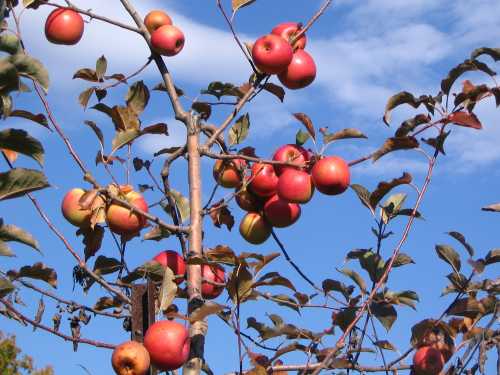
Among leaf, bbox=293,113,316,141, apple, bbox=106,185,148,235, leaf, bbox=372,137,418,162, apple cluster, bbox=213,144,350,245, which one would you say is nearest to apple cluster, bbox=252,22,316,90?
leaf, bbox=293,113,316,141

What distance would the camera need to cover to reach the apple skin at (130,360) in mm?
1785

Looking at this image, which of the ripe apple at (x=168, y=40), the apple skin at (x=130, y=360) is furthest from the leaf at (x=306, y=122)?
the apple skin at (x=130, y=360)

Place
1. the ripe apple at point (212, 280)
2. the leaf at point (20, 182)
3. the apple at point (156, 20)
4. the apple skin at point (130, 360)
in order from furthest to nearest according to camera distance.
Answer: the apple at point (156, 20) → the ripe apple at point (212, 280) → the apple skin at point (130, 360) → the leaf at point (20, 182)

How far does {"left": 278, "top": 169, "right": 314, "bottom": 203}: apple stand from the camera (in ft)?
7.07

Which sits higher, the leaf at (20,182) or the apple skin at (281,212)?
the apple skin at (281,212)

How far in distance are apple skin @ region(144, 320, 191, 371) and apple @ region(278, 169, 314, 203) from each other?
545mm

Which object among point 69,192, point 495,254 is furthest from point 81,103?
point 495,254

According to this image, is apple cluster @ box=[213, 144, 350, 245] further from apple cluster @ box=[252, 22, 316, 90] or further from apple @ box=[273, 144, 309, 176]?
apple cluster @ box=[252, 22, 316, 90]

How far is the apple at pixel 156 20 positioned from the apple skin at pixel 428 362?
4.42 ft

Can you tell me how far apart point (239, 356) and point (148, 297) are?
29cm

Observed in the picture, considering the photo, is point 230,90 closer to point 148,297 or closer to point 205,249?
point 205,249

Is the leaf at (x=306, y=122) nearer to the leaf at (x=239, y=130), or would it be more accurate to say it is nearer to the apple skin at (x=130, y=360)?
the leaf at (x=239, y=130)

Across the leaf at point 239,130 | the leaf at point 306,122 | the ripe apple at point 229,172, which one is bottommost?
the ripe apple at point 229,172

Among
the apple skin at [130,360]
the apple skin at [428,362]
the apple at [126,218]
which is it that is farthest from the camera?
the apple at [126,218]
